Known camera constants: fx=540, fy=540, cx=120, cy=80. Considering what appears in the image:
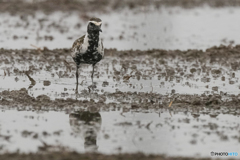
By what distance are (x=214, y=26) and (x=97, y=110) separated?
18.0 m

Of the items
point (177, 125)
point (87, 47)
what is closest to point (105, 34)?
point (87, 47)

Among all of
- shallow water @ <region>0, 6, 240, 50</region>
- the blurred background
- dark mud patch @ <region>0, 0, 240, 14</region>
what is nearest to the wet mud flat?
shallow water @ <region>0, 6, 240, 50</region>

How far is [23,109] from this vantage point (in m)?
12.1

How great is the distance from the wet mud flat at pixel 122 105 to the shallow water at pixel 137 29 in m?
3.56

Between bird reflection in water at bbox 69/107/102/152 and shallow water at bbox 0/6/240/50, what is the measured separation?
8.37m

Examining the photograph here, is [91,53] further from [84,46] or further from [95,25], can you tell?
[95,25]

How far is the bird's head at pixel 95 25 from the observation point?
45.8 feet

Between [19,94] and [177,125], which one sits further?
[19,94]

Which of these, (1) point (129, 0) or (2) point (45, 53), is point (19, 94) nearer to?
(2) point (45, 53)

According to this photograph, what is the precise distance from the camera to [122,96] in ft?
44.2

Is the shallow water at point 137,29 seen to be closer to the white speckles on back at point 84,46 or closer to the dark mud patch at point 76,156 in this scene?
the white speckles on back at point 84,46

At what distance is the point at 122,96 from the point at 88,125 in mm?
2590

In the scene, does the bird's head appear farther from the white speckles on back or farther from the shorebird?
the white speckles on back

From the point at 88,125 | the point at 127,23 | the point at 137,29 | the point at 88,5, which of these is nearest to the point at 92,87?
the point at 88,125
